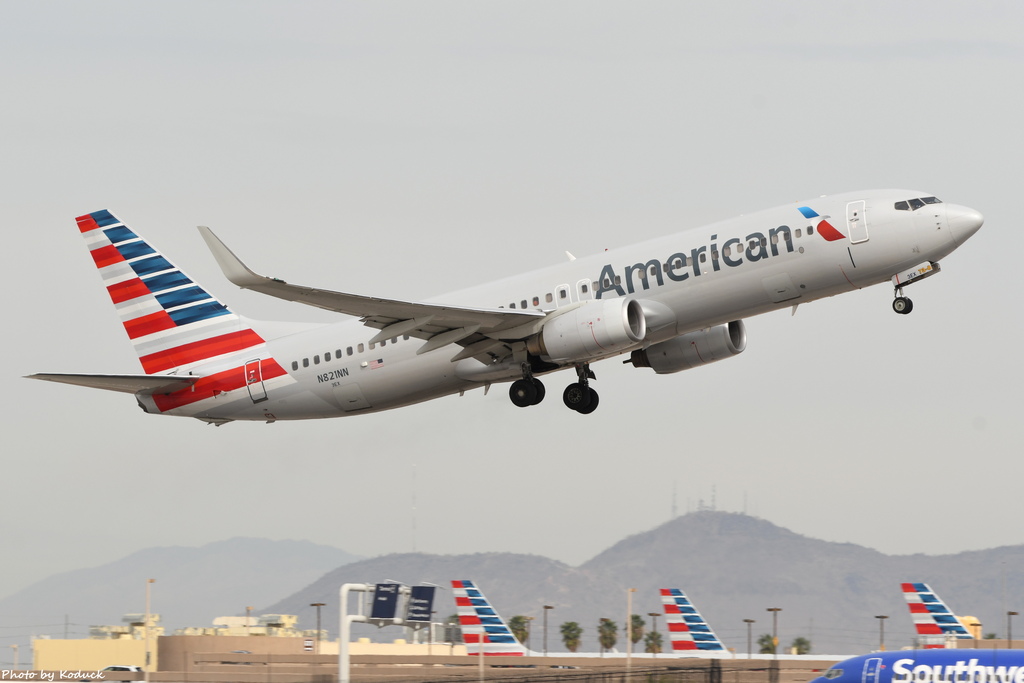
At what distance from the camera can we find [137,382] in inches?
1810

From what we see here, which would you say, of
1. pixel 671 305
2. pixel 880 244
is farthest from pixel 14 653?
pixel 880 244

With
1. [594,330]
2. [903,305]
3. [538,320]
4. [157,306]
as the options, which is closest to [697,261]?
[594,330]

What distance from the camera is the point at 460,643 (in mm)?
89875

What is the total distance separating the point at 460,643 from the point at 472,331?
53332 mm

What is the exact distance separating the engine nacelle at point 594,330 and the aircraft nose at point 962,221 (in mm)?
9316

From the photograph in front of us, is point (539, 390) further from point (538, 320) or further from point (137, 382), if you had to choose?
point (137, 382)

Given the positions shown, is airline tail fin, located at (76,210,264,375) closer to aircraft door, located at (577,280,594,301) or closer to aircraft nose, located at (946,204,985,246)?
aircraft door, located at (577,280,594,301)

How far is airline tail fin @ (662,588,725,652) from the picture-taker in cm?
8050

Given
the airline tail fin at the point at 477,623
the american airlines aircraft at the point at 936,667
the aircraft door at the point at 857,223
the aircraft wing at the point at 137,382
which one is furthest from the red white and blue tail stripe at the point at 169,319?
the airline tail fin at the point at 477,623

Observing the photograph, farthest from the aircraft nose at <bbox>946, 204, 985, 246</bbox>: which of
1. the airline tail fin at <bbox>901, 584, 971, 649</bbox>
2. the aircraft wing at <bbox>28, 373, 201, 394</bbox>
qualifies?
the airline tail fin at <bbox>901, 584, 971, 649</bbox>

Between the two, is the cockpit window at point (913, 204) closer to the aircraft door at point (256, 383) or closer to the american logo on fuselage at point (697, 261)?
the american logo on fuselage at point (697, 261)

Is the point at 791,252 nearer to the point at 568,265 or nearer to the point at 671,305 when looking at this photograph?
the point at 671,305

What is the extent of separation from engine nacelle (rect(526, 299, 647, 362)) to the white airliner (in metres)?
0.04

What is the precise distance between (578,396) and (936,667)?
14460mm
